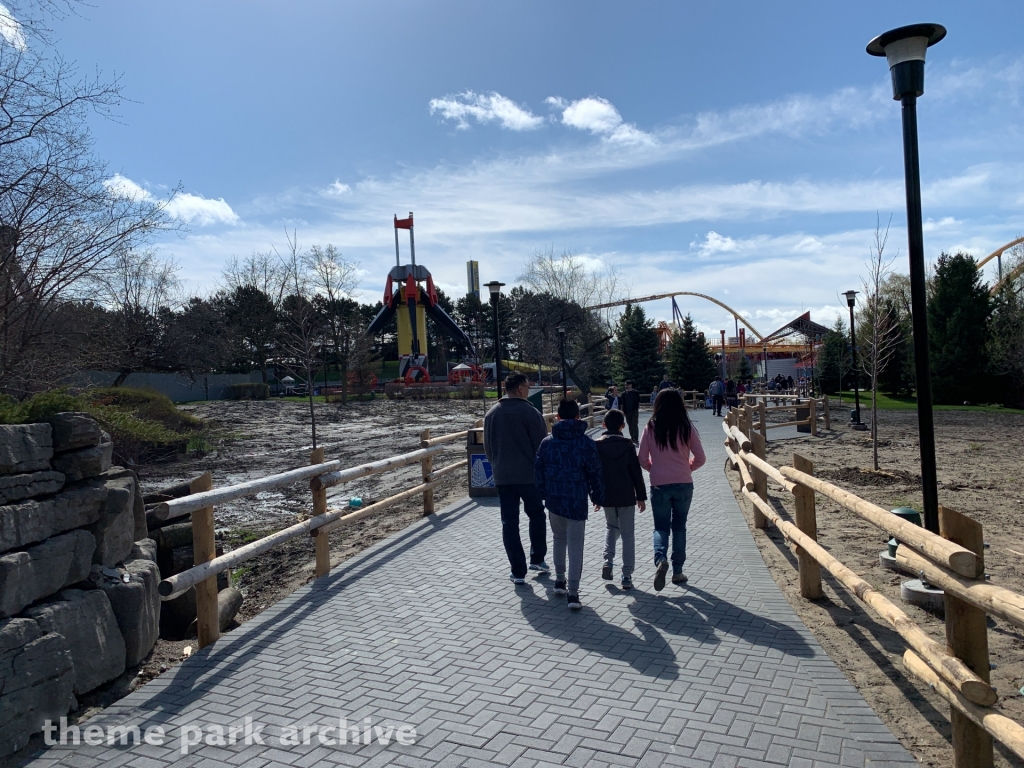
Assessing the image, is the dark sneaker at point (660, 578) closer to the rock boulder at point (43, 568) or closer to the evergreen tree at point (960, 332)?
the rock boulder at point (43, 568)

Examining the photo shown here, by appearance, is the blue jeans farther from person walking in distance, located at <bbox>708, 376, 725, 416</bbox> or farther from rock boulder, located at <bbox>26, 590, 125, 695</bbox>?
person walking in distance, located at <bbox>708, 376, 725, 416</bbox>

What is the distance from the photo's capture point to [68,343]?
9836 millimetres

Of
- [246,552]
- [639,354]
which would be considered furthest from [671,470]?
[639,354]

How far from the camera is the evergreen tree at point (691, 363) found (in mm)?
44656

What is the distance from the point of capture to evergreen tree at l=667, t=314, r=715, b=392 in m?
44.7

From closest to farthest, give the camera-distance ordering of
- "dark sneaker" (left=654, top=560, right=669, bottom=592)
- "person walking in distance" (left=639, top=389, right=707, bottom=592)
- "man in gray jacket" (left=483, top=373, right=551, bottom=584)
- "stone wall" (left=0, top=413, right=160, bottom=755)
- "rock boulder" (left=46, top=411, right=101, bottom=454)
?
"stone wall" (left=0, top=413, right=160, bottom=755), "rock boulder" (left=46, top=411, right=101, bottom=454), "dark sneaker" (left=654, top=560, right=669, bottom=592), "person walking in distance" (left=639, top=389, right=707, bottom=592), "man in gray jacket" (left=483, top=373, right=551, bottom=584)

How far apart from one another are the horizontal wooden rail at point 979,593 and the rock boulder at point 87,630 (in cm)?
446

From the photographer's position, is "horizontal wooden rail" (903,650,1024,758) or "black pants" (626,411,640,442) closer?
"horizontal wooden rail" (903,650,1024,758)

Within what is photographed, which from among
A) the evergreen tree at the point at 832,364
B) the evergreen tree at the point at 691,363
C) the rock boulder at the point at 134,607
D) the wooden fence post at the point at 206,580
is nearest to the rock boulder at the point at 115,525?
the rock boulder at the point at 134,607

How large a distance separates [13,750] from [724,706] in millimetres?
3559

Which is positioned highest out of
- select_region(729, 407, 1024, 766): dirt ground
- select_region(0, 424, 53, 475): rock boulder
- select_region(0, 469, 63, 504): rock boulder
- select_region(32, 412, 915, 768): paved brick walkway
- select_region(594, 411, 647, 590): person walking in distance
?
select_region(0, 424, 53, 475): rock boulder

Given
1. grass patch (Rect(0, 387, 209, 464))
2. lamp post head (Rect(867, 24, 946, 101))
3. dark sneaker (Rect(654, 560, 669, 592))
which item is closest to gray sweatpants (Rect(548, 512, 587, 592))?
dark sneaker (Rect(654, 560, 669, 592))

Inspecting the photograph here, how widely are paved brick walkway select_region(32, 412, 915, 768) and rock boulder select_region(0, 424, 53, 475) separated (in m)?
1.47

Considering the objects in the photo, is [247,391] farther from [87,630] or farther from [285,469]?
[87,630]
